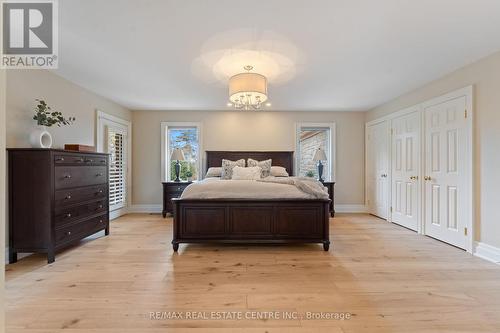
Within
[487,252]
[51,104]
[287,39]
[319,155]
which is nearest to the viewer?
[287,39]

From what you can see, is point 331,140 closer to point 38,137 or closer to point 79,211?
point 79,211

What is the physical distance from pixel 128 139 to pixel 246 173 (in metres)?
2.96

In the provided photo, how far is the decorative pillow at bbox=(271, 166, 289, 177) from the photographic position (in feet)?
17.7

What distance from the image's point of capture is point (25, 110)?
319 cm

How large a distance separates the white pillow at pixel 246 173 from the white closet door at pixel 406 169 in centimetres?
268

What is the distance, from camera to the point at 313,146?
6.24m

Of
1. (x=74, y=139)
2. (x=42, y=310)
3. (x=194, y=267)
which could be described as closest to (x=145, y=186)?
(x=74, y=139)

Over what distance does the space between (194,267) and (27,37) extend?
2945 millimetres

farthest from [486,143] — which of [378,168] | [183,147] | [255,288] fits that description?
[183,147]

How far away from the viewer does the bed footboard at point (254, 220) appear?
3.39m

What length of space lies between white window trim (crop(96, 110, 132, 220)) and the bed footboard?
2.59 m

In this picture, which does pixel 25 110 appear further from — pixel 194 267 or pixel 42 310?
pixel 194 267

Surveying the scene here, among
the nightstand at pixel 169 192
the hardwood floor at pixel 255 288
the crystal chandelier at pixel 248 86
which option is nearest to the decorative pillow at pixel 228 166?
the nightstand at pixel 169 192

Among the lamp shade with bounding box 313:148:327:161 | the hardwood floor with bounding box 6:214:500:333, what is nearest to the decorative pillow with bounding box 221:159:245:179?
the lamp shade with bounding box 313:148:327:161
